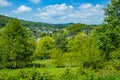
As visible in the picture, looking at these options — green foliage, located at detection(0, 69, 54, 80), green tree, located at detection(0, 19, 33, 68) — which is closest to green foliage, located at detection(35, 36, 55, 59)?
green tree, located at detection(0, 19, 33, 68)

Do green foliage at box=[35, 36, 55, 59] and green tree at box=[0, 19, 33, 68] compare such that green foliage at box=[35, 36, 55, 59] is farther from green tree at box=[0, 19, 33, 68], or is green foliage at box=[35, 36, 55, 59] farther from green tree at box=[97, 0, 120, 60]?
green tree at box=[97, 0, 120, 60]

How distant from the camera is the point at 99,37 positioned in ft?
119

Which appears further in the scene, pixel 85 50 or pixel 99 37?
pixel 85 50

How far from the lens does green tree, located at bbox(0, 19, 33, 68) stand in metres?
58.2

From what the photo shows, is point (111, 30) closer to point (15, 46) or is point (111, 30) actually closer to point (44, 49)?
point (15, 46)

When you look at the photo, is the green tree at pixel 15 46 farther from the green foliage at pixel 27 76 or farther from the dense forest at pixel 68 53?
the green foliage at pixel 27 76

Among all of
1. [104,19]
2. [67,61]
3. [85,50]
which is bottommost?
[67,61]

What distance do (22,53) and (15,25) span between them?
630 cm

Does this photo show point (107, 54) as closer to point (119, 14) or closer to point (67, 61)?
point (119, 14)

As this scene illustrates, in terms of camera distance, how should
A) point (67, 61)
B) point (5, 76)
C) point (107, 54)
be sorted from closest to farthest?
point (5, 76) → point (107, 54) → point (67, 61)

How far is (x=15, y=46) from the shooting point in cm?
5881

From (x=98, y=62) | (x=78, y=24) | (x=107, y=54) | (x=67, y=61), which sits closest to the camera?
(x=107, y=54)

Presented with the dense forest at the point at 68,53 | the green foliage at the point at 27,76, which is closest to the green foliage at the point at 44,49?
the dense forest at the point at 68,53

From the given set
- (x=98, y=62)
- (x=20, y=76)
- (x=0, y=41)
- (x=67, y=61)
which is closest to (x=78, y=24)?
(x=67, y=61)
